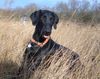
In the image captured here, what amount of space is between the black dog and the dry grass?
0.37 meters

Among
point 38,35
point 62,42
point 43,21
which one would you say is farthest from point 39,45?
point 62,42

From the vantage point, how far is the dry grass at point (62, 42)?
6906mm

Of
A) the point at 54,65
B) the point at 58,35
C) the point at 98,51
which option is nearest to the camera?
the point at 54,65

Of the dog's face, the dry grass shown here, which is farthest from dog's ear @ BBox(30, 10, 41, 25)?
the dry grass

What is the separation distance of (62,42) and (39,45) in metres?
1.72

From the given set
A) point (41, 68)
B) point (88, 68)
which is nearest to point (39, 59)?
point (41, 68)

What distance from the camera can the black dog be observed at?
7.10m

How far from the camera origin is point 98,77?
6965 mm

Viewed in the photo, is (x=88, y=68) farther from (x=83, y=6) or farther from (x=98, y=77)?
(x=83, y=6)

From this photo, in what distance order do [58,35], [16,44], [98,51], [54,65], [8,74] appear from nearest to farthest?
[54,65], [8,74], [98,51], [16,44], [58,35]

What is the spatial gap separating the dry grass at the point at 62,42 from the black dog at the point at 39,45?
37 cm

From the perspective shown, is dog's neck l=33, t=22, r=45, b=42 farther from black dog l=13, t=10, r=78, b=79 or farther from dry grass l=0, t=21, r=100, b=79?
dry grass l=0, t=21, r=100, b=79

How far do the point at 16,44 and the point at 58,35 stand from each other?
4.53 ft

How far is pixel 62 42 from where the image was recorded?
918 cm
